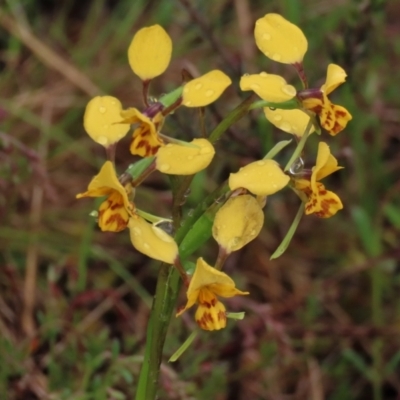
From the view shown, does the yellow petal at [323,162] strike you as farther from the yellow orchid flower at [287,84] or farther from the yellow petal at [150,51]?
the yellow petal at [150,51]

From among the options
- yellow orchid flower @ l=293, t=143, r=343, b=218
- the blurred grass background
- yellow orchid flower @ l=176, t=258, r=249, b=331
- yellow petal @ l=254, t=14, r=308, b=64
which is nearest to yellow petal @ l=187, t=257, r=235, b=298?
yellow orchid flower @ l=176, t=258, r=249, b=331

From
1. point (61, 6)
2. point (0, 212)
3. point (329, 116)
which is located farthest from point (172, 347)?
point (61, 6)

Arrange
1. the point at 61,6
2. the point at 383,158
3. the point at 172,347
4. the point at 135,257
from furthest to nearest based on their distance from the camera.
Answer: the point at 61,6
the point at 383,158
the point at 135,257
the point at 172,347

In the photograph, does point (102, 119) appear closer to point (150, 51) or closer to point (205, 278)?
point (150, 51)

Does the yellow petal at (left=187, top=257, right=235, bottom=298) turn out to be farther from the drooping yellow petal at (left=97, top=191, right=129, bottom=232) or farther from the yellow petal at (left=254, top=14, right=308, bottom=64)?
the yellow petal at (left=254, top=14, right=308, bottom=64)

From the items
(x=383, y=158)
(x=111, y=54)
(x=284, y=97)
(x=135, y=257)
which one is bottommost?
(x=383, y=158)

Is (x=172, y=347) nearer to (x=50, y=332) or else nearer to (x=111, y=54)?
(x=50, y=332)
